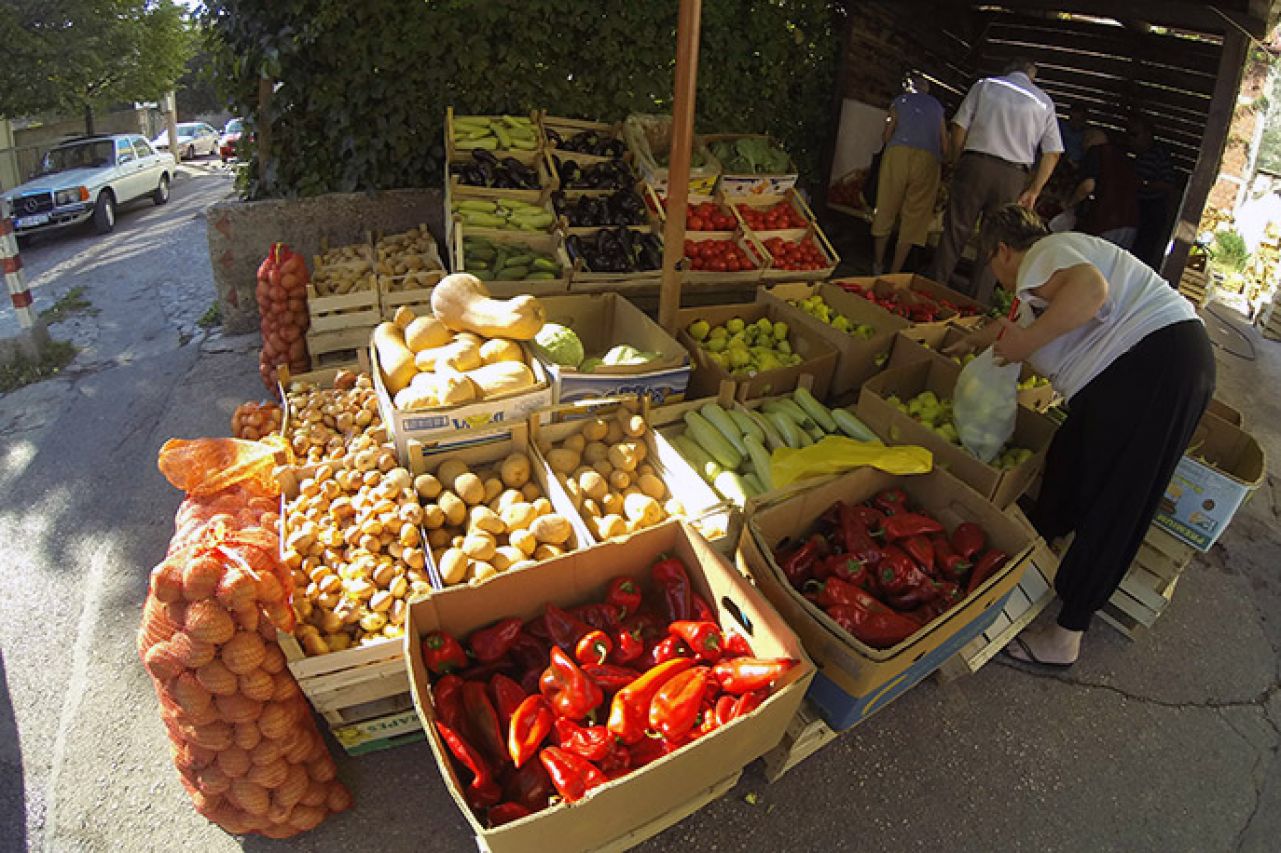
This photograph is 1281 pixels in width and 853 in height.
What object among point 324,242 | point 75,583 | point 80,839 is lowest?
point 80,839

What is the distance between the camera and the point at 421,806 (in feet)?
8.86

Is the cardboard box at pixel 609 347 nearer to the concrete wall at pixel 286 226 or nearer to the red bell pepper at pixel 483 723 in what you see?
the red bell pepper at pixel 483 723

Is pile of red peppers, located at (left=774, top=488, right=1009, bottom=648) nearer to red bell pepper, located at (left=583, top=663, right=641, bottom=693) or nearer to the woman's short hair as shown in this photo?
red bell pepper, located at (left=583, top=663, right=641, bottom=693)

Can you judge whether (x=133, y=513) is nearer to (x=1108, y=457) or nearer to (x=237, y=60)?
(x=237, y=60)

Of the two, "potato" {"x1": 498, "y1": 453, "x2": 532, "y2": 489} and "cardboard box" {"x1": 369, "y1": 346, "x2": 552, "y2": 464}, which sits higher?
"cardboard box" {"x1": 369, "y1": 346, "x2": 552, "y2": 464}

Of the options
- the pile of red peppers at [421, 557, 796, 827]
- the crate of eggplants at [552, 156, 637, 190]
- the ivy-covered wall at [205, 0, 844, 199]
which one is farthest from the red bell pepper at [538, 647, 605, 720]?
the ivy-covered wall at [205, 0, 844, 199]

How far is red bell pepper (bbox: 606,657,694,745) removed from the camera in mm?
2164

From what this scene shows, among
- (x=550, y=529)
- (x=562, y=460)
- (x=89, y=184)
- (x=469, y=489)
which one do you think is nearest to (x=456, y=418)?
(x=469, y=489)

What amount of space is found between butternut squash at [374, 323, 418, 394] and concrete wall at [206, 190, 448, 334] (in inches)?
98.6

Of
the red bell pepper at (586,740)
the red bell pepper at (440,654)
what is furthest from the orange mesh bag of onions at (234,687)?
the red bell pepper at (586,740)

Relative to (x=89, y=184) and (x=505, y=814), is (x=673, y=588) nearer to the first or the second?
(x=505, y=814)

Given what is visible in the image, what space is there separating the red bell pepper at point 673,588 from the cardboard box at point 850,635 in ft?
0.89

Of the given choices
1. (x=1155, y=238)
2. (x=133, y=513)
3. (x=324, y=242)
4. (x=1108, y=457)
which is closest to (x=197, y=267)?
(x=324, y=242)

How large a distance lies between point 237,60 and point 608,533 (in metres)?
5.56
